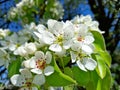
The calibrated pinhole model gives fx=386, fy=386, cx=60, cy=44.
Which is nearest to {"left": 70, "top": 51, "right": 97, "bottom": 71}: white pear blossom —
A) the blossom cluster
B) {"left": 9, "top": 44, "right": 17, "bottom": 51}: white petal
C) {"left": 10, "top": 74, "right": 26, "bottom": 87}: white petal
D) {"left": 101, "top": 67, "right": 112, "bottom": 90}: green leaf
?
the blossom cluster

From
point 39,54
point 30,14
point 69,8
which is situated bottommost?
point 69,8

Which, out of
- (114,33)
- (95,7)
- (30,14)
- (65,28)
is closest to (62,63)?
(65,28)

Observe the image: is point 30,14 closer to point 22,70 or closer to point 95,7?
point 22,70

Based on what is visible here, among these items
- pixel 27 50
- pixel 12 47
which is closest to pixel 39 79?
pixel 27 50

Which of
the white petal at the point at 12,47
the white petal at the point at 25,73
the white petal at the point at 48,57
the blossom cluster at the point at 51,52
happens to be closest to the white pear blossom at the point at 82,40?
the blossom cluster at the point at 51,52

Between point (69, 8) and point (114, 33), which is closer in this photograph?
point (114, 33)

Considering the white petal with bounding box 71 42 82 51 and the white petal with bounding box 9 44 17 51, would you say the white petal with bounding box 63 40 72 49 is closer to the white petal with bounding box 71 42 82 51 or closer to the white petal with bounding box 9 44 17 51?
the white petal with bounding box 71 42 82 51
